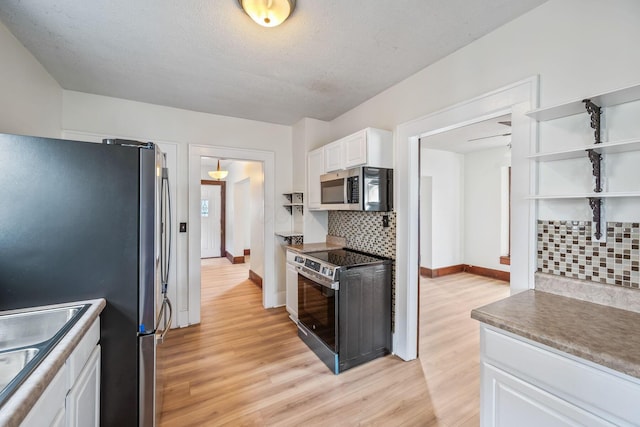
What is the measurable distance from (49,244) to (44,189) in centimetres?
28

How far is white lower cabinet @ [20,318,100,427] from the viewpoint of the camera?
86 cm

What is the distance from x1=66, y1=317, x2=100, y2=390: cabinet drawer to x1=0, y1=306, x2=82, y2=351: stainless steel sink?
0.43 feet

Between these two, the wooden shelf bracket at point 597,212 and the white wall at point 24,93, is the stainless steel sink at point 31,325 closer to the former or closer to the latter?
the white wall at point 24,93

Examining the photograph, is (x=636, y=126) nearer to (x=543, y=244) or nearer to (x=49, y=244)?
(x=543, y=244)

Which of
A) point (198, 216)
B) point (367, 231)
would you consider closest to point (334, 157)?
point (367, 231)

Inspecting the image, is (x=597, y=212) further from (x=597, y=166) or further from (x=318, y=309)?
(x=318, y=309)

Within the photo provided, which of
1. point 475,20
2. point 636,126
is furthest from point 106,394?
point 475,20

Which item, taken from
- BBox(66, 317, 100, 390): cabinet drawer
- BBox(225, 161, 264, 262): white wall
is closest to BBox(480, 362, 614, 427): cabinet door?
BBox(66, 317, 100, 390): cabinet drawer

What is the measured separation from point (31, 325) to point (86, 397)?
440mm

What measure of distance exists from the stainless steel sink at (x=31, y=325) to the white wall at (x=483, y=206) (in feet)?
19.3

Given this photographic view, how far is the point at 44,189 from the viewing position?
1.36 m

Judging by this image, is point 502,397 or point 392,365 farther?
point 392,365

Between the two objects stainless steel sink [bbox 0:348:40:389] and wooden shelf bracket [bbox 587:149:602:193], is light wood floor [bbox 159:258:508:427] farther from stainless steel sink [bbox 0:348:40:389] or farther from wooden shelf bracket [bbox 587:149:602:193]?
wooden shelf bracket [bbox 587:149:602:193]

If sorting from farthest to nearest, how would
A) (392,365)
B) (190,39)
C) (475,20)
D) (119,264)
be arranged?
(392,365) < (190,39) < (475,20) < (119,264)
